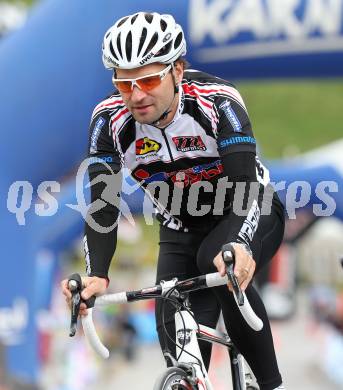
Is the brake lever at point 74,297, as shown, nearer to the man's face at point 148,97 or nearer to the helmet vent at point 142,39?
the man's face at point 148,97

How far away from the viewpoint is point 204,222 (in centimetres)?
545

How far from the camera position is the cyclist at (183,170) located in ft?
16.0

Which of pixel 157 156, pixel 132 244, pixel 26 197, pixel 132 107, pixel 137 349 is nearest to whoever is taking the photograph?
pixel 132 107

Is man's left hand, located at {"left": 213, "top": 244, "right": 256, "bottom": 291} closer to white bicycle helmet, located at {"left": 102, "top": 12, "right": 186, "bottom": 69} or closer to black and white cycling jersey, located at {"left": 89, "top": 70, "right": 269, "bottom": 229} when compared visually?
black and white cycling jersey, located at {"left": 89, "top": 70, "right": 269, "bottom": 229}

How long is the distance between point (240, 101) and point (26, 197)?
6494mm

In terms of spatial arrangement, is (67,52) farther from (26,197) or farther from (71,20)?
(26,197)

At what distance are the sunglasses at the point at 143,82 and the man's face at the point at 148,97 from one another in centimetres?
1

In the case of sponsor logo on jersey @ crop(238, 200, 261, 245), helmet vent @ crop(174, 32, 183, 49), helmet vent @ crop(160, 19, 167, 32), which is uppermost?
helmet vent @ crop(160, 19, 167, 32)

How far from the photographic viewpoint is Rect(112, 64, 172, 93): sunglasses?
4844 millimetres

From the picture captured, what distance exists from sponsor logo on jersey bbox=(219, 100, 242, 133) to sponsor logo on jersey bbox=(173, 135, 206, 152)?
0.25 metres

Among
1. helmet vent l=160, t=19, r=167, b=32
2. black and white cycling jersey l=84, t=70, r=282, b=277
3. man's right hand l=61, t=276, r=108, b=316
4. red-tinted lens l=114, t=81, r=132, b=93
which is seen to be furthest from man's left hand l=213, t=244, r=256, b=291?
helmet vent l=160, t=19, r=167, b=32

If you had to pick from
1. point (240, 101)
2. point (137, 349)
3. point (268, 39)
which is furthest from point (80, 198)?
point (137, 349)

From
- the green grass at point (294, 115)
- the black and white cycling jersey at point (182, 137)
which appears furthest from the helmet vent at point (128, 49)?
the green grass at point (294, 115)

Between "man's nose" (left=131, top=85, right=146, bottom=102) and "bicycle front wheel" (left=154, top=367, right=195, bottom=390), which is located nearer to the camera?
"bicycle front wheel" (left=154, top=367, right=195, bottom=390)
